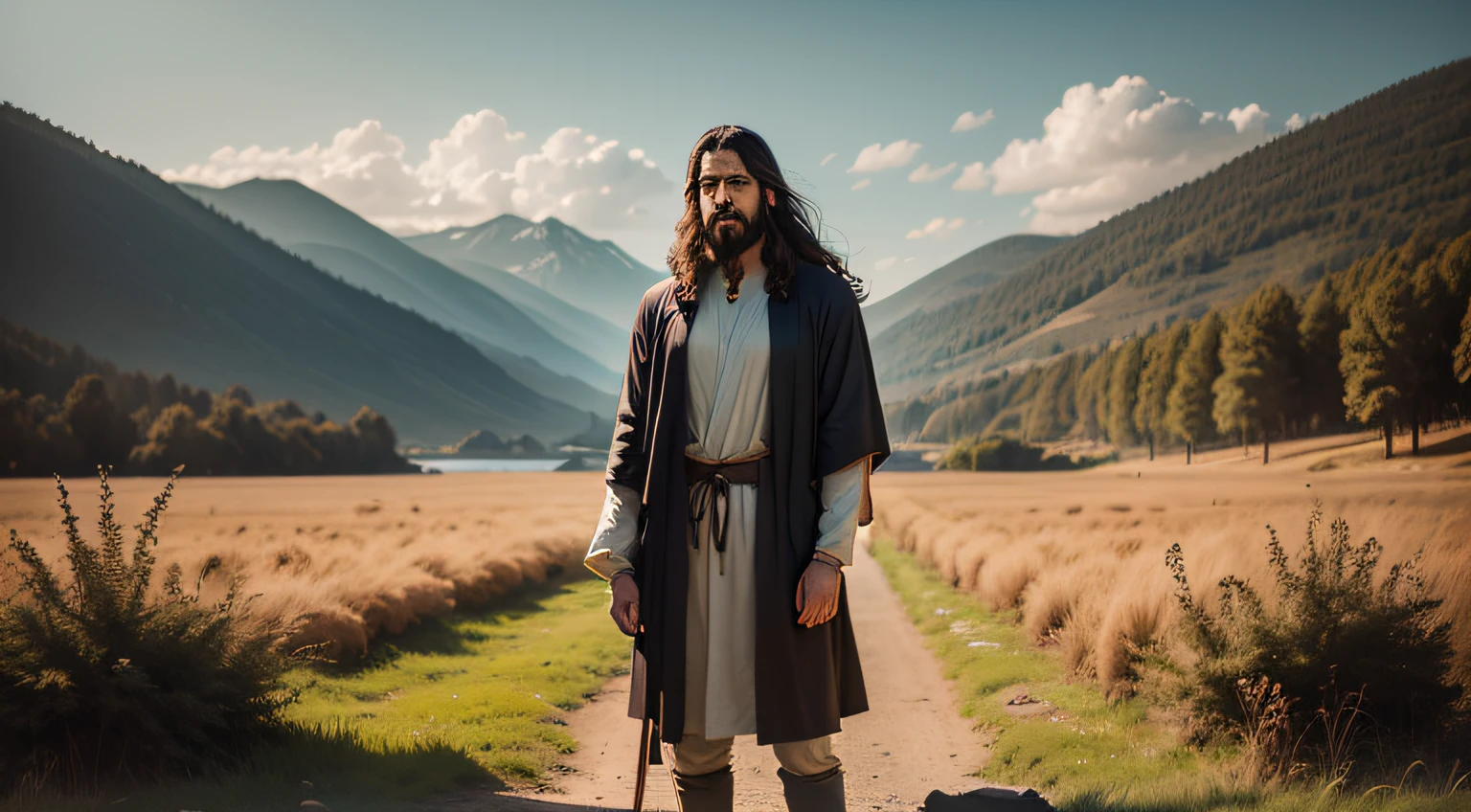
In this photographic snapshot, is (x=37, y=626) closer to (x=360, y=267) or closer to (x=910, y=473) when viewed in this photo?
(x=910, y=473)

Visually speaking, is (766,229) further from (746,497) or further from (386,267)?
(386,267)

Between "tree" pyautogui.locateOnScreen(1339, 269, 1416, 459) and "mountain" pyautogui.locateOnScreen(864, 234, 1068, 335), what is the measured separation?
1208cm

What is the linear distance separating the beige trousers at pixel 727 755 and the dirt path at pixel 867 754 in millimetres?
2246

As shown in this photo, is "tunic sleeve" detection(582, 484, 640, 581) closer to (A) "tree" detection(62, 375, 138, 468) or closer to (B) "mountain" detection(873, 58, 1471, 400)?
(B) "mountain" detection(873, 58, 1471, 400)

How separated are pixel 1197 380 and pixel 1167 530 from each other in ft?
10.6

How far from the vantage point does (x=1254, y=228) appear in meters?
12.3

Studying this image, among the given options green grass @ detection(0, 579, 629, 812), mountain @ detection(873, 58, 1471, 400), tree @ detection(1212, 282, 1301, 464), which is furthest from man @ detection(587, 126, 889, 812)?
tree @ detection(1212, 282, 1301, 464)

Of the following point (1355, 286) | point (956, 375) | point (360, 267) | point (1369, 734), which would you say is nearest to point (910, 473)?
point (956, 375)

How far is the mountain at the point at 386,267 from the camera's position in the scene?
33.8 m

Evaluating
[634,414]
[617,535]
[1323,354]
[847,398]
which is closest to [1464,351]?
[1323,354]

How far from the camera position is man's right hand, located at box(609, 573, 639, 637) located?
2133mm

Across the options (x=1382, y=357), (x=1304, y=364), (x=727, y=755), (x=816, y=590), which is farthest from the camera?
(x=1304, y=364)

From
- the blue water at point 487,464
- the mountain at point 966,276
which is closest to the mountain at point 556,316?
the blue water at point 487,464

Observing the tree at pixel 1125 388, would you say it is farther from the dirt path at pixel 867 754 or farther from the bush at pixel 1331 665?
the bush at pixel 1331 665
